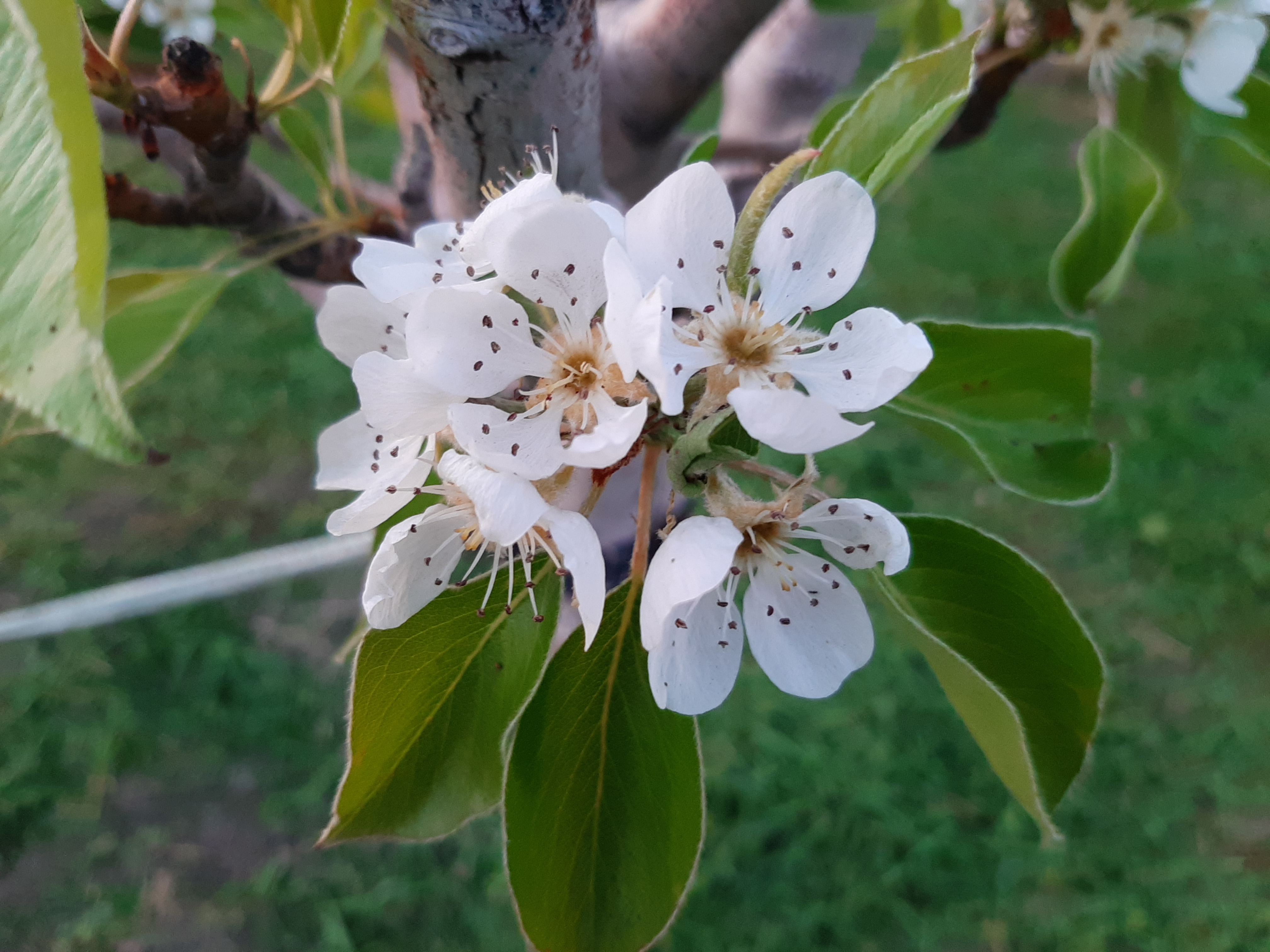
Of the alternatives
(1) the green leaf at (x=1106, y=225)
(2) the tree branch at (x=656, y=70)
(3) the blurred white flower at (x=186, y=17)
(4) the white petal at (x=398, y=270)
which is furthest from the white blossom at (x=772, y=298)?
(3) the blurred white flower at (x=186, y=17)

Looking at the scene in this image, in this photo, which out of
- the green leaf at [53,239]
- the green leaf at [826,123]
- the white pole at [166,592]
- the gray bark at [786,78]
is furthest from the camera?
the white pole at [166,592]

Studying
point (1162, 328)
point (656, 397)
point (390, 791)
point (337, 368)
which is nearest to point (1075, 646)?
point (656, 397)

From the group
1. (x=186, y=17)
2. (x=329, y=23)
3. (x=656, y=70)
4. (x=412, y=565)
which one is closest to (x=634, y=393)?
(x=412, y=565)

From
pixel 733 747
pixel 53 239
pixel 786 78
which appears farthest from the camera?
pixel 733 747

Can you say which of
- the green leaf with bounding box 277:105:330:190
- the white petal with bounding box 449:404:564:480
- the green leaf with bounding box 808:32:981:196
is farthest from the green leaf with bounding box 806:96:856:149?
the green leaf with bounding box 277:105:330:190

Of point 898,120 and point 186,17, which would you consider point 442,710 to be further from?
point 186,17

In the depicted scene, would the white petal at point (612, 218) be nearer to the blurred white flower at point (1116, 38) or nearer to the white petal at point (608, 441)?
the white petal at point (608, 441)
